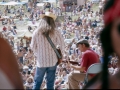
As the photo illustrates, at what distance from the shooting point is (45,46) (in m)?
2.70

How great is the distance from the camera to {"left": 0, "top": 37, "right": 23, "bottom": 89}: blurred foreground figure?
579 millimetres

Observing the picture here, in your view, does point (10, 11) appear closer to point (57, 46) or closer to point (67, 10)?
point (67, 10)

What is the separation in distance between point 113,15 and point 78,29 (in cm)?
1486

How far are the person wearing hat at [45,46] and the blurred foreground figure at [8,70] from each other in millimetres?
2013

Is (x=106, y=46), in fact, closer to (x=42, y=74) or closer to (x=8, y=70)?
(x=8, y=70)

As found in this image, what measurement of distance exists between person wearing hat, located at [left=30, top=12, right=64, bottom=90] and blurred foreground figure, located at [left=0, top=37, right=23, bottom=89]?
2.01m

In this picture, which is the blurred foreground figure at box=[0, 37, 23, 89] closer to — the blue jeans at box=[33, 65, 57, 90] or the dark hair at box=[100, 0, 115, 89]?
the dark hair at box=[100, 0, 115, 89]

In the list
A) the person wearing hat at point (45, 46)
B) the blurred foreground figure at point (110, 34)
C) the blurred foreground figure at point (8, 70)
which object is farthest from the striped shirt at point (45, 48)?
the blurred foreground figure at point (110, 34)

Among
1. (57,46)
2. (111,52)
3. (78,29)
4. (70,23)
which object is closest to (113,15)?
(111,52)

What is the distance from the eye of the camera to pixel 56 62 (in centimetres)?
274

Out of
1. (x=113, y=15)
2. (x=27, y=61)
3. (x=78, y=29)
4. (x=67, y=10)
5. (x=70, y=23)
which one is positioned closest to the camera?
(x=113, y=15)


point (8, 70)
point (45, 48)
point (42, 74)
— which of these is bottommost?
point (42, 74)

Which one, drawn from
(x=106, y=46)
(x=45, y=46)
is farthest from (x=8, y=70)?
(x=45, y=46)

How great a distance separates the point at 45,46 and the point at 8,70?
6.90 ft
